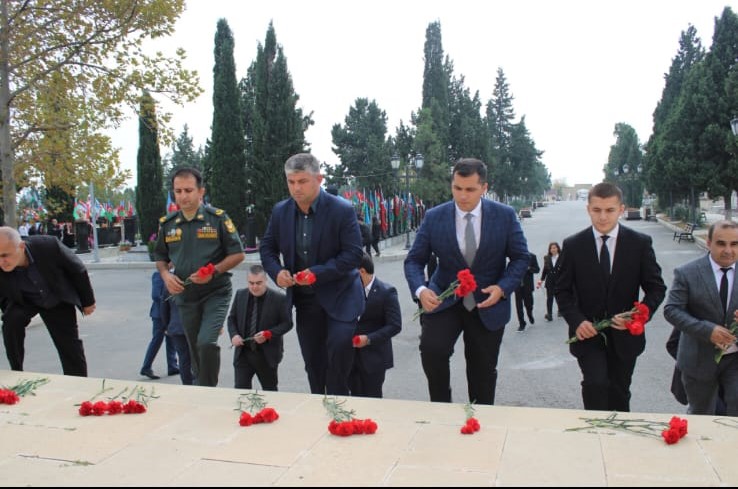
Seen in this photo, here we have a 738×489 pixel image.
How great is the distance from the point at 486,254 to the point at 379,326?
5.45 feet

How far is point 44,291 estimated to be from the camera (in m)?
5.59

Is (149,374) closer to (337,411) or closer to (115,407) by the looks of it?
(115,407)

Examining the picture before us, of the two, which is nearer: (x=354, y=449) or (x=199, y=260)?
(x=354, y=449)

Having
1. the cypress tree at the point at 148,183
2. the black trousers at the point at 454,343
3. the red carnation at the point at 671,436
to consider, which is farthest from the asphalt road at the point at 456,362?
the cypress tree at the point at 148,183

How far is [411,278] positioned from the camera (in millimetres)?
4527

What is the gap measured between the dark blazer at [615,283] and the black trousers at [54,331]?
4371 millimetres

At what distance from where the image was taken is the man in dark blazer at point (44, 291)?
5590mm

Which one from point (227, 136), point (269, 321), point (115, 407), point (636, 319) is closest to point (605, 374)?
point (636, 319)

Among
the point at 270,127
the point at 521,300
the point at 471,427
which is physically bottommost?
the point at 521,300

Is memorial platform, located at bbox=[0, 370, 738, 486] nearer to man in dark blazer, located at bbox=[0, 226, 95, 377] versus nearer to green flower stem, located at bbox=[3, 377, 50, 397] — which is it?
green flower stem, located at bbox=[3, 377, 50, 397]

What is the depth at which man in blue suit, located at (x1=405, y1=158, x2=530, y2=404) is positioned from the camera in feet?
14.4

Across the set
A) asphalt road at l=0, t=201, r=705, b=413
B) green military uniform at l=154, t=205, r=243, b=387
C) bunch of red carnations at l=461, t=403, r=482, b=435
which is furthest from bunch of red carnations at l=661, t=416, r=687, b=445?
green military uniform at l=154, t=205, r=243, b=387

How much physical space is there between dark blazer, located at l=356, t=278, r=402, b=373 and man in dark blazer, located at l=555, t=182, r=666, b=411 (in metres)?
1.73

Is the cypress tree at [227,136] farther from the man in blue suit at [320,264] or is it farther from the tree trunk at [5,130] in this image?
the man in blue suit at [320,264]
